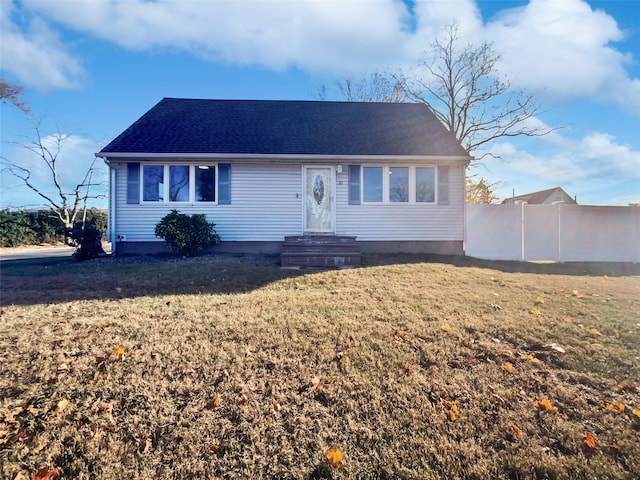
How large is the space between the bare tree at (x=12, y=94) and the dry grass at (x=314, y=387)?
2084 cm

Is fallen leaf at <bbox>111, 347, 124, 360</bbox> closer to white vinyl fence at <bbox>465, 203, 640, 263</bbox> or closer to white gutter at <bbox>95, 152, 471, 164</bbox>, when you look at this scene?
white gutter at <bbox>95, 152, 471, 164</bbox>

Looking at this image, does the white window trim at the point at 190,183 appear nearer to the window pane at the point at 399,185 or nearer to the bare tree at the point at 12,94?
the window pane at the point at 399,185

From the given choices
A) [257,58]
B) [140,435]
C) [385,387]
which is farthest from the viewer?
[257,58]

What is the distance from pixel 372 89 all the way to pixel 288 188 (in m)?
15.3

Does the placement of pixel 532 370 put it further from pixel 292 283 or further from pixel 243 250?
pixel 243 250

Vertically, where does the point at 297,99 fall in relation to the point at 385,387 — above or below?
above

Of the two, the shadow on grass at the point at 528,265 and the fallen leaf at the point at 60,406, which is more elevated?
the shadow on grass at the point at 528,265

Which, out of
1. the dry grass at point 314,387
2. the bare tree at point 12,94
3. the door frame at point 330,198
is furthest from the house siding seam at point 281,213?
the bare tree at point 12,94

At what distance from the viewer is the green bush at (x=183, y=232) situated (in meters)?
9.36

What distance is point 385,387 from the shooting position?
2781 mm

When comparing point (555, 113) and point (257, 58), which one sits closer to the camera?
point (257, 58)

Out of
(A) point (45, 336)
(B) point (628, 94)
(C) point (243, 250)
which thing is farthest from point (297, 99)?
(A) point (45, 336)

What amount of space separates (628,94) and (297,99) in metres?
12.1

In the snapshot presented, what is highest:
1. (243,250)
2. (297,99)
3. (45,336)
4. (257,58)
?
(257,58)
